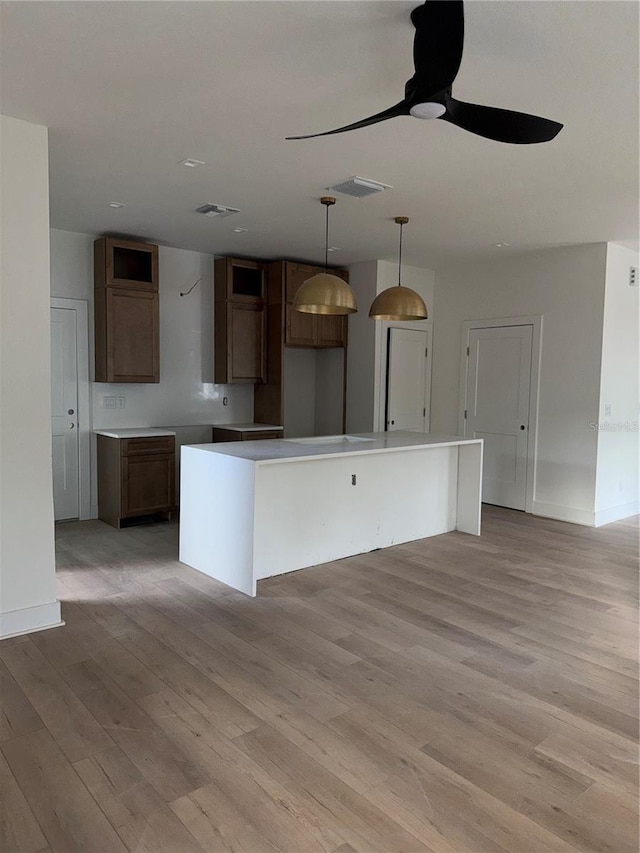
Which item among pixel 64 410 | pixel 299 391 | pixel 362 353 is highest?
pixel 362 353

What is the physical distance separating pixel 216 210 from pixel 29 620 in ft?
10.4

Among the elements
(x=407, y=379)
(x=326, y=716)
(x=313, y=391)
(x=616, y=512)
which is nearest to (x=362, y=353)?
(x=407, y=379)

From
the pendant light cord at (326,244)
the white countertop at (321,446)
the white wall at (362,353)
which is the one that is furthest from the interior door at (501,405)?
the pendant light cord at (326,244)

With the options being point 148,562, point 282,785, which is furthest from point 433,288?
point 282,785

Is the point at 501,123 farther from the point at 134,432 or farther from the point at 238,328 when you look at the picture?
the point at 238,328

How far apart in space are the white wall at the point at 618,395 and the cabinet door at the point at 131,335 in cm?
428

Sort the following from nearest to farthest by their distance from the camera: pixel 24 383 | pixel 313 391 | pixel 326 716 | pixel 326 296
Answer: pixel 326 716, pixel 24 383, pixel 326 296, pixel 313 391

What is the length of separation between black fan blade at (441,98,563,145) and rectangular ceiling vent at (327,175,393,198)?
70.3 inches

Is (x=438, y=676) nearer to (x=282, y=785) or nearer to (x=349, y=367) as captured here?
(x=282, y=785)

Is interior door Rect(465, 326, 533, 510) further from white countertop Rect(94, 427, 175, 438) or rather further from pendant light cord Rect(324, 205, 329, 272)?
white countertop Rect(94, 427, 175, 438)

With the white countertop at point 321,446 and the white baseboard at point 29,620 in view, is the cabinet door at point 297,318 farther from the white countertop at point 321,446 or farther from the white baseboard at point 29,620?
the white baseboard at point 29,620

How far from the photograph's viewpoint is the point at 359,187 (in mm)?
4070

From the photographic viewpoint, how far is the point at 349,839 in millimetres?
1846

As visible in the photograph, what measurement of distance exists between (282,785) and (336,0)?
2724mm
